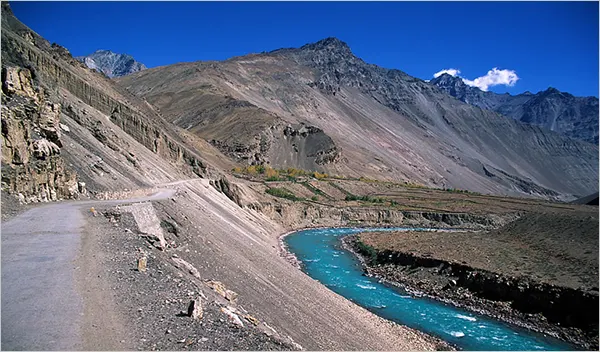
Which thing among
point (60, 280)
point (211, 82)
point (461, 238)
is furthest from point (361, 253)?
point (211, 82)

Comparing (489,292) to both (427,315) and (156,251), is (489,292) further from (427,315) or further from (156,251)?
(156,251)

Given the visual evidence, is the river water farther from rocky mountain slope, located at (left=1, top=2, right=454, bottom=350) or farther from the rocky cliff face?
the rocky cliff face

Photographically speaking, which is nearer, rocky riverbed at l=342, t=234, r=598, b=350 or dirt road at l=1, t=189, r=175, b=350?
dirt road at l=1, t=189, r=175, b=350

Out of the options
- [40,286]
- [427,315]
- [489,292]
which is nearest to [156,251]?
[40,286]

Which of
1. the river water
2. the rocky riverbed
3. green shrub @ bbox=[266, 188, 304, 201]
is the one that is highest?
green shrub @ bbox=[266, 188, 304, 201]

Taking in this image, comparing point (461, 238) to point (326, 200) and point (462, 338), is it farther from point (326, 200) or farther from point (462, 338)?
point (326, 200)

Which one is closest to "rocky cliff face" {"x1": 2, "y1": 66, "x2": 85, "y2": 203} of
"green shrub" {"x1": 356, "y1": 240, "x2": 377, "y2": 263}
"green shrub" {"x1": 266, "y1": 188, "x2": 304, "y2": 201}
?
"green shrub" {"x1": 356, "y1": 240, "x2": 377, "y2": 263}
